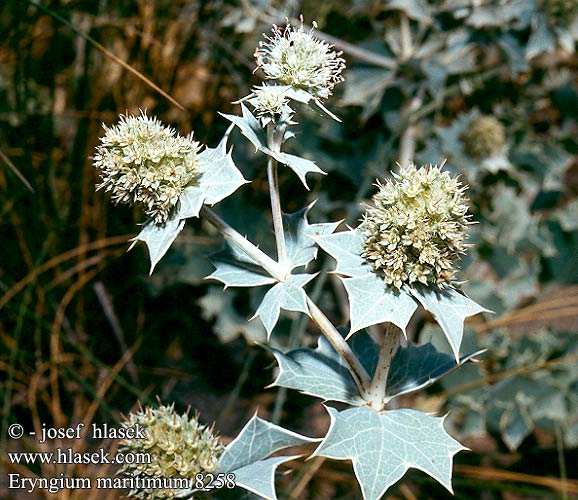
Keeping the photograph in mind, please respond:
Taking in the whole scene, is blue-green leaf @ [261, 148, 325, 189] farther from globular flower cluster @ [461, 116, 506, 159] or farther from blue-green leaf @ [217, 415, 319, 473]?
globular flower cluster @ [461, 116, 506, 159]

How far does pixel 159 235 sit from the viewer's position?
102 centimetres

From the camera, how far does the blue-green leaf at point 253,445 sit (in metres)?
1.12

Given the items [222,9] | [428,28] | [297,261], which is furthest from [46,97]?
[297,261]

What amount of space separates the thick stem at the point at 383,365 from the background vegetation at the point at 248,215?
72cm

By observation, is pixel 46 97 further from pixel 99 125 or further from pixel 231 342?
pixel 231 342

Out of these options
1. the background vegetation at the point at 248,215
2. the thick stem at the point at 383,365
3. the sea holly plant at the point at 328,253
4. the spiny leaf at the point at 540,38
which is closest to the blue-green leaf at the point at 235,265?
the sea holly plant at the point at 328,253

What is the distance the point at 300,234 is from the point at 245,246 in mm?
137

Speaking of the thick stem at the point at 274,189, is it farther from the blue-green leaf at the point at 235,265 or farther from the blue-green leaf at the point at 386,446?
the blue-green leaf at the point at 386,446

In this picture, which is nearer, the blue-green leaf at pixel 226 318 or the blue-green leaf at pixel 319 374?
the blue-green leaf at pixel 319 374

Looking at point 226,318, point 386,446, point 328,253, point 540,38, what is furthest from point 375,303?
point 540,38

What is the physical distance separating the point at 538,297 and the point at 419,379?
4.58 ft

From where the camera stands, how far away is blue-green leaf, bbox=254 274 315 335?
1.03 meters

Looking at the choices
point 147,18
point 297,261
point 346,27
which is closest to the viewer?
point 297,261

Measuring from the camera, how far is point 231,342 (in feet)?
7.51
